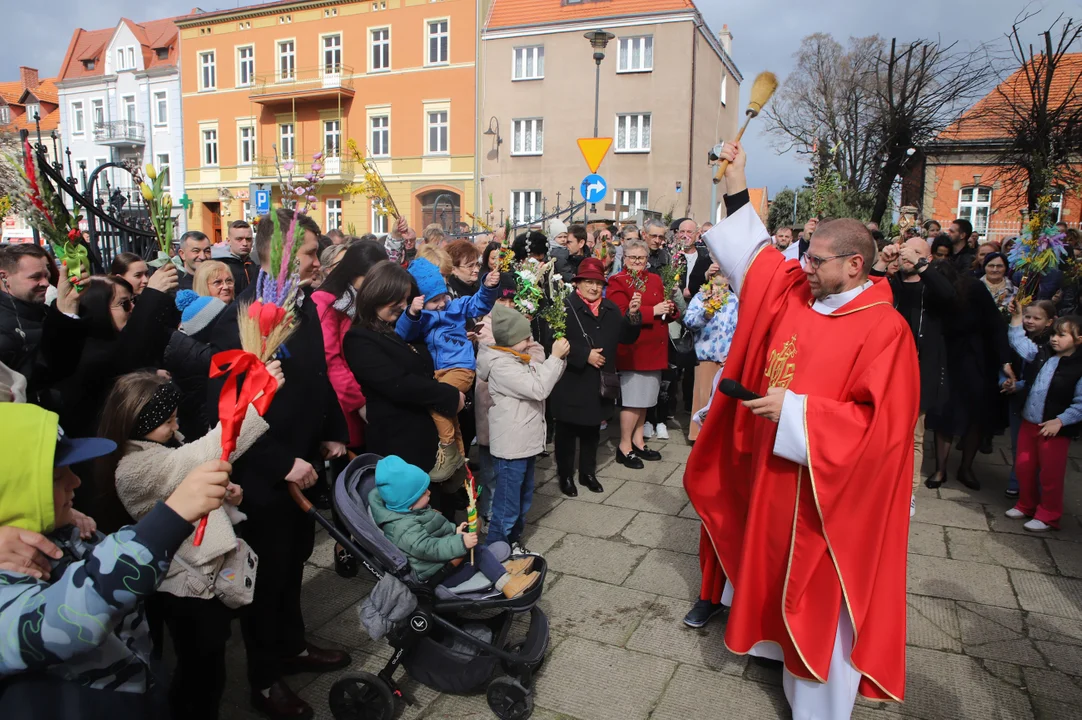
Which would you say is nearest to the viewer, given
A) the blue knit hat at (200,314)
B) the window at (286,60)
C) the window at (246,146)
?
the blue knit hat at (200,314)

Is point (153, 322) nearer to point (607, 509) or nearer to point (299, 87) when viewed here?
point (607, 509)

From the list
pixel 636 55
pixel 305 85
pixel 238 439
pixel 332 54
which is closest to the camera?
pixel 238 439

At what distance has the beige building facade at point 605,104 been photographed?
87.8 ft

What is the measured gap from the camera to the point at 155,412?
2576 millimetres

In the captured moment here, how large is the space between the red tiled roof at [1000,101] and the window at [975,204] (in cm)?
231

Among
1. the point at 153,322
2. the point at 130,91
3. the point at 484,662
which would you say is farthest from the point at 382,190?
the point at 130,91

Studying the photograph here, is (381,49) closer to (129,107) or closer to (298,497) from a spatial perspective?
(129,107)

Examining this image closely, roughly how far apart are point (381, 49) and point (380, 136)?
3.65 m

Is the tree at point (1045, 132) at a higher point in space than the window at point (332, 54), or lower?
lower

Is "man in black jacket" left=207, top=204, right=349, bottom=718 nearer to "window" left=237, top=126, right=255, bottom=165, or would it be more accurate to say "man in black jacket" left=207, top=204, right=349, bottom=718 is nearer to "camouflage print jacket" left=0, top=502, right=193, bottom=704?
"camouflage print jacket" left=0, top=502, right=193, bottom=704

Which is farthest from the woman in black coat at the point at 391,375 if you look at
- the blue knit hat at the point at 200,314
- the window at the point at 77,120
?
the window at the point at 77,120

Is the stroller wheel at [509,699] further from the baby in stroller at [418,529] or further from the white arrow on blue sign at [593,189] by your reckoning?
the white arrow on blue sign at [593,189]

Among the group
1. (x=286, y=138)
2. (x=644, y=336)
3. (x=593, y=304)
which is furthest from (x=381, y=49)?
(x=593, y=304)

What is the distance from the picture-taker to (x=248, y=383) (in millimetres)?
2033
